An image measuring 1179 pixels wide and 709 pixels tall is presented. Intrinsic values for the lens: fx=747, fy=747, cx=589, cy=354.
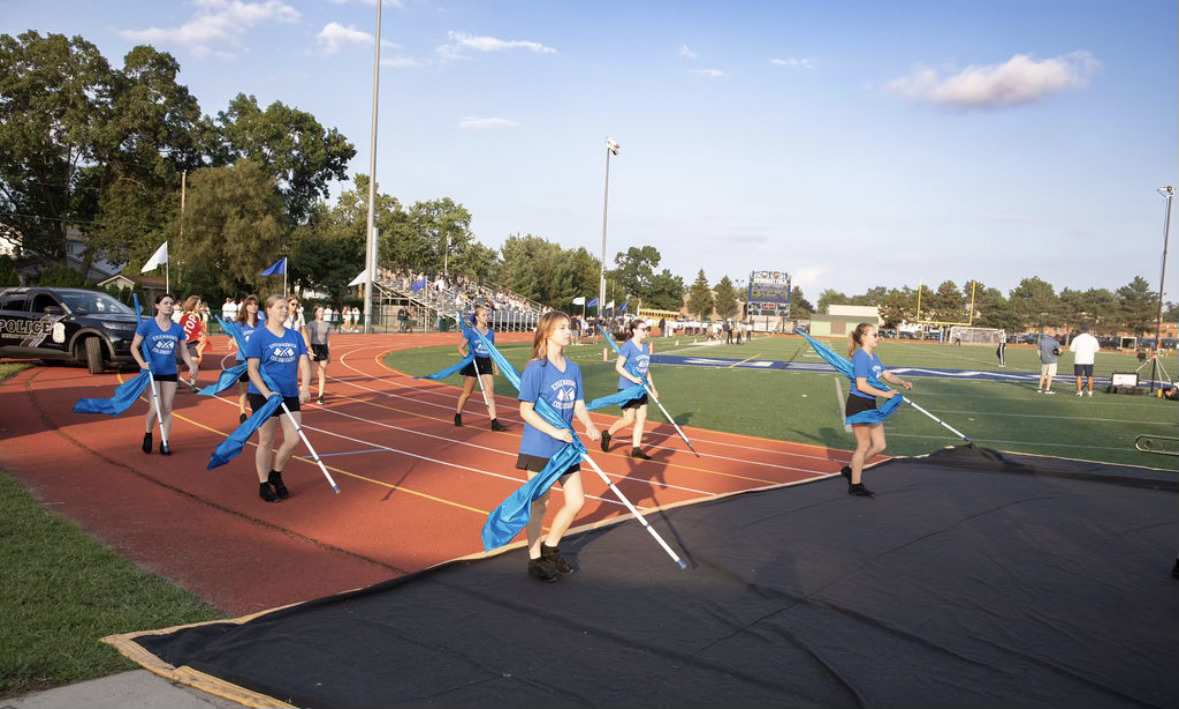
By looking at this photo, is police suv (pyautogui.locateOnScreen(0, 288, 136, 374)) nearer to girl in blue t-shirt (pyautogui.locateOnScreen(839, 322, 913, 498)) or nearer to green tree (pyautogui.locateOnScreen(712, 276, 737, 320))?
girl in blue t-shirt (pyautogui.locateOnScreen(839, 322, 913, 498))

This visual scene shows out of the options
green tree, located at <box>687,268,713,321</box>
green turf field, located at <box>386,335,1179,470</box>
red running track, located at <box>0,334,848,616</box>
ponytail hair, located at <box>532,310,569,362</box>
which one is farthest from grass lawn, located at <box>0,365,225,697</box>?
green tree, located at <box>687,268,713,321</box>

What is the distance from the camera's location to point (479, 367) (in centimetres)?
1184

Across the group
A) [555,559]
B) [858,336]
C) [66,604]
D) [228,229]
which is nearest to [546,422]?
[555,559]

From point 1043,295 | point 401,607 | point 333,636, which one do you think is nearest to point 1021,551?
point 401,607

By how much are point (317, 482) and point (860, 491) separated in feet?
18.9

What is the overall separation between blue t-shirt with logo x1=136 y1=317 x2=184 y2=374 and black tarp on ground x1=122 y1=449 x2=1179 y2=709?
5.43 m

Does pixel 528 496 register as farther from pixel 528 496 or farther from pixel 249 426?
pixel 249 426

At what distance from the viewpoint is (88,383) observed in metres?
14.9

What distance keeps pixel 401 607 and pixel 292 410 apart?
10.7 ft

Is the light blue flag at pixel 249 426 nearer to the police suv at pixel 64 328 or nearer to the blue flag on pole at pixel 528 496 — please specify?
the blue flag on pole at pixel 528 496

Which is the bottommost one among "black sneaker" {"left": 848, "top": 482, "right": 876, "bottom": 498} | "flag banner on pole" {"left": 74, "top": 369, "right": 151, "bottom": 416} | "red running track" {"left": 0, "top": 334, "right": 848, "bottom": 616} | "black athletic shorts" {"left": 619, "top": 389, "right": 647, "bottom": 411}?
"red running track" {"left": 0, "top": 334, "right": 848, "bottom": 616}

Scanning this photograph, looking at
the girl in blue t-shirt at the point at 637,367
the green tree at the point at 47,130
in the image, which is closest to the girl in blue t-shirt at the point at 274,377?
the girl in blue t-shirt at the point at 637,367

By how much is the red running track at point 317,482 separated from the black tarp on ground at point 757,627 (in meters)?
0.86

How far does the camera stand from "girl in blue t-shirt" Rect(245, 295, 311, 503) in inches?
271
